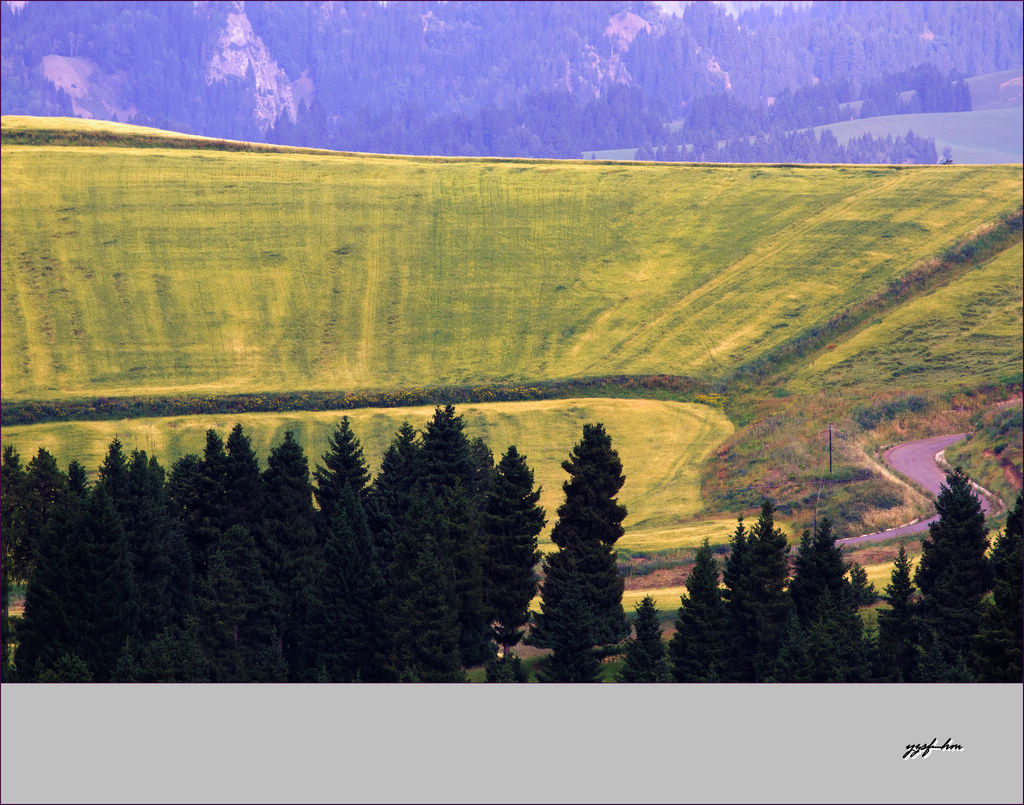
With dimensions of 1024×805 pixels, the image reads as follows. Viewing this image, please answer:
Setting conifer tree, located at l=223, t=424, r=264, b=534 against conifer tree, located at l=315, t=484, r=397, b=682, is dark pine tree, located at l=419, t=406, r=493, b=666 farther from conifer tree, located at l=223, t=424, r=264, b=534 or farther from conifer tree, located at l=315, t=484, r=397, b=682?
conifer tree, located at l=223, t=424, r=264, b=534

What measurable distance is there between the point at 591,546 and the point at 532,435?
1125 inches

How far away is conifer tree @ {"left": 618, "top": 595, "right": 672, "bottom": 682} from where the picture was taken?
3666 cm

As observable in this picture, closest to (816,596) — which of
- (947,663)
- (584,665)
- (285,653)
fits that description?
(947,663)

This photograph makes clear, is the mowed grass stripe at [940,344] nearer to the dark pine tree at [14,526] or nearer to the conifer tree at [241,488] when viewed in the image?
the conifer tree at [241,488]

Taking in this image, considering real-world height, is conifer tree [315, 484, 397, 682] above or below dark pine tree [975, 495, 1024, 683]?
above

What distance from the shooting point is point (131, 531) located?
43.1 meters

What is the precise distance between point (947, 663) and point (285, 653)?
21.2m

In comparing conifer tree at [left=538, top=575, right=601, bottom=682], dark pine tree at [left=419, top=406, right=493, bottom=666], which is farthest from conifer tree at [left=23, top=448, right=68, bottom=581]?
conifer tree at [left=538, top=575, right=601, bottom=682]

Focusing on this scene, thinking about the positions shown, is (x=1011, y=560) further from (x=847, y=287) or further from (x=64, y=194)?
(x=64, y=194)

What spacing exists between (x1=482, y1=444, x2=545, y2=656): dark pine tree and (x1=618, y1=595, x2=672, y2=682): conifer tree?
5535 millimetres

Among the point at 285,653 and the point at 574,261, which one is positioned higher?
the point at 574,261

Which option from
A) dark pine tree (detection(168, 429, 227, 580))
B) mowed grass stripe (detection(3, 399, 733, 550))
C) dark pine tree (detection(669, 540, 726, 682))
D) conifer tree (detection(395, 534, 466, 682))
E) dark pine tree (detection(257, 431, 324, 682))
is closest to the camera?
conifer tree (detection(395, 534, 466, 682))

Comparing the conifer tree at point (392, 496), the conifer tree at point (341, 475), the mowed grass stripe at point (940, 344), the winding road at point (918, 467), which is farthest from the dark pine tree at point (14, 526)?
the mowed grass stripe at point (940, 344)

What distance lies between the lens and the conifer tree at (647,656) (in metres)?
36.7
